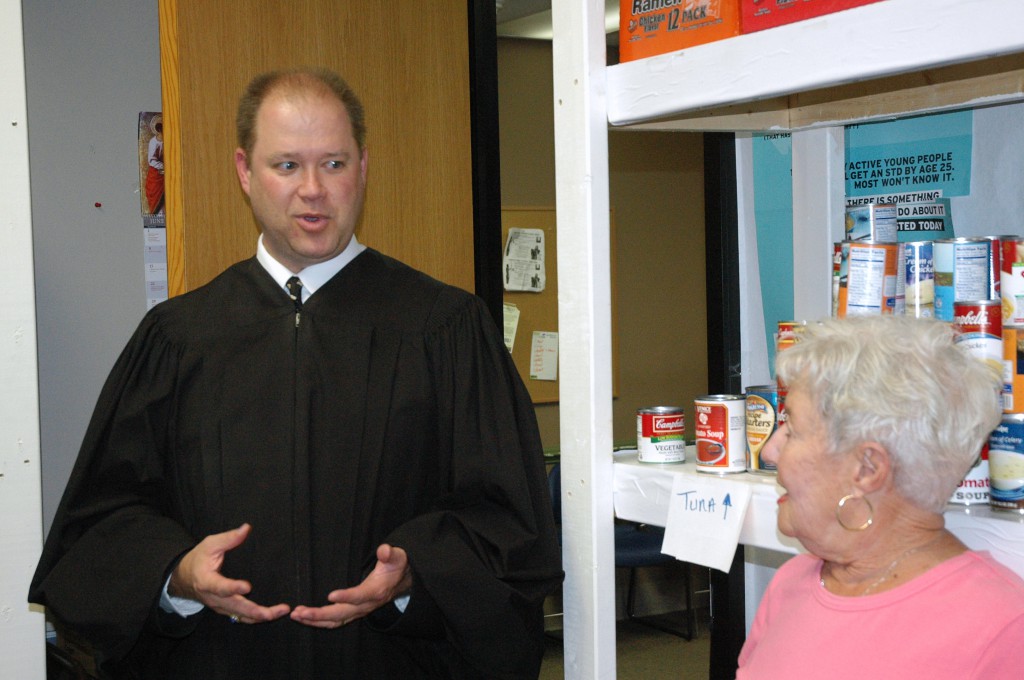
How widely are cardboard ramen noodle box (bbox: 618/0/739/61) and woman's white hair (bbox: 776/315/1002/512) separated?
0.45 meters

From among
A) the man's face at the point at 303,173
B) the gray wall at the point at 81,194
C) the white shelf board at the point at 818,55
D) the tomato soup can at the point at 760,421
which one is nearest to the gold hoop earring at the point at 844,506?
the tomato soup can at the point at 760,421

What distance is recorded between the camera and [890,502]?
1.14 metres

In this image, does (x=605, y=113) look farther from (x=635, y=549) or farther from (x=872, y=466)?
(x=635, y=549)

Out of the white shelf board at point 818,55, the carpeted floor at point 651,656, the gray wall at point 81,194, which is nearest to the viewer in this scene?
the white shelf board at point 818,55

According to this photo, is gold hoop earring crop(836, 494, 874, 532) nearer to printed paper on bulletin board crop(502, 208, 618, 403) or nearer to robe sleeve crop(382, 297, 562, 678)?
robe sleeve crop(382, 297, 562, 678)

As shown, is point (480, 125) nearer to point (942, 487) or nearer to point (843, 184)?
point (843, 184)

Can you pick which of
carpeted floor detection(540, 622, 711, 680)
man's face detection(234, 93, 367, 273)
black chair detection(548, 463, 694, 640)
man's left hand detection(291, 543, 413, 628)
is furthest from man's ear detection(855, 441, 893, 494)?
carpeted floor detection(540, 622, 711, 680)

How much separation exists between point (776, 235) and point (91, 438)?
4.82ft

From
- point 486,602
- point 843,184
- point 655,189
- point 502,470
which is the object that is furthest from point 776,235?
point 655,189

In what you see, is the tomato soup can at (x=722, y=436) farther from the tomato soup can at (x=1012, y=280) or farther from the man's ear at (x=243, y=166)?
the man's ear at (x=243, y=166)

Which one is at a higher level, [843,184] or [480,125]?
[480,125]

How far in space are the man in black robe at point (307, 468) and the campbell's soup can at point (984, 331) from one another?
0.75m

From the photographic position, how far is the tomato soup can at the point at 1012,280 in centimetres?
116

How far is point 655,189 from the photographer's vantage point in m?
6.86
